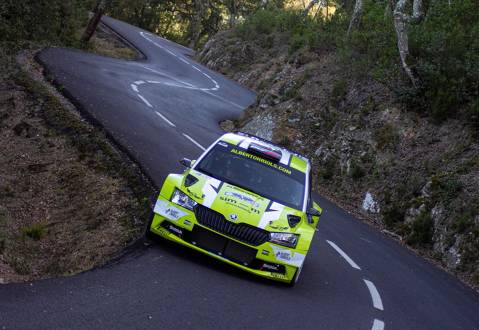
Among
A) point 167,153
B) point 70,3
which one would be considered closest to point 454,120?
point 167,153

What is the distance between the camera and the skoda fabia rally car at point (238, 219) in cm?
899

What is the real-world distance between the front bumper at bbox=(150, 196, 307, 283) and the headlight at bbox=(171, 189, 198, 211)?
0.19ft

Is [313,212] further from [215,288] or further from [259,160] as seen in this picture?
[215,288]

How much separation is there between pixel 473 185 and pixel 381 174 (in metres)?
3.48

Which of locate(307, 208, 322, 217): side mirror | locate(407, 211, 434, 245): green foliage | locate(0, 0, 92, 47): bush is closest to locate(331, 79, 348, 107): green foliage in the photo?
locate(407, 211, 434, 245): green foliage

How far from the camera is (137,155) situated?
49.3ft

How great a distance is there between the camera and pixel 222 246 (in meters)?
8.98

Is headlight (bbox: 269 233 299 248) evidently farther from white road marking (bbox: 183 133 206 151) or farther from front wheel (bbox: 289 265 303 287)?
white road marking (bbox: 183 133 206 151)

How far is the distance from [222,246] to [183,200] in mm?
811

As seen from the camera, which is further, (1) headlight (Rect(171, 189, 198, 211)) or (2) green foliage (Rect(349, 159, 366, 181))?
(2) green foliage (Rect(349, 159, 366, 181))

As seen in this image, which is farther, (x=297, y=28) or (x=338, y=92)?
(x=297, y=28)

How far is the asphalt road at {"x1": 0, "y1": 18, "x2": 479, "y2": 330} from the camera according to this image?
6.86 meters

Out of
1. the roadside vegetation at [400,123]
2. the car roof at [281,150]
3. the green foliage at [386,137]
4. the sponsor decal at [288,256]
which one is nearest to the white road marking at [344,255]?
the car roof at [281,150]

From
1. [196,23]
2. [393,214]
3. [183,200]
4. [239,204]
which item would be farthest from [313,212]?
[196,23]
